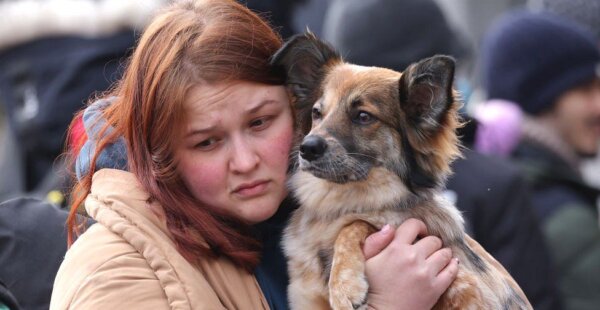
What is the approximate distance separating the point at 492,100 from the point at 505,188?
1.29 m

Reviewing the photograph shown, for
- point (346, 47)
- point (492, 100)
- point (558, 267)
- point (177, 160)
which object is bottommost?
point (558, 267)

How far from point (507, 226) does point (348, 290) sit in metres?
1.84

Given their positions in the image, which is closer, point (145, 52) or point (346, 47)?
point (145, 52)

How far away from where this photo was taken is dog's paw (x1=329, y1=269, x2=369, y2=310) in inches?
119

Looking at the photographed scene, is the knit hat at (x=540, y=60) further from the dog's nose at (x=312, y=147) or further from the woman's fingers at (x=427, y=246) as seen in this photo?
the dog's nose at (x=312, y=147)

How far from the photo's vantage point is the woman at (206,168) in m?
3.00

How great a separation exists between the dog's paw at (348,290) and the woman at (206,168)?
0.21 ft

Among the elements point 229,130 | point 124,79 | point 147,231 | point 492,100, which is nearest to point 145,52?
point 124,79

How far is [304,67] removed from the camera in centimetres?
350

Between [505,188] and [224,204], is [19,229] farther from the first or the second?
[505,188]

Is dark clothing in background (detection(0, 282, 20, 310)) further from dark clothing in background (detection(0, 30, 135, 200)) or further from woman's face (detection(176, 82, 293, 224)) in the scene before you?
dark clothing in background (detection(0, 30, 135, 200))

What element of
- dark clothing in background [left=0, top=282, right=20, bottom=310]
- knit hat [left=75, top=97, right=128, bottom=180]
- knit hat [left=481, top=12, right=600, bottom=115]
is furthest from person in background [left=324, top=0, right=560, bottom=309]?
dark clothing in background [left=0, top=282, right=20, bottom=310]

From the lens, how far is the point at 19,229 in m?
3.35

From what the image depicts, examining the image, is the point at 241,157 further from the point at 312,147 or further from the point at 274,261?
the point at 274,261
